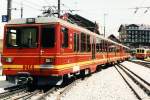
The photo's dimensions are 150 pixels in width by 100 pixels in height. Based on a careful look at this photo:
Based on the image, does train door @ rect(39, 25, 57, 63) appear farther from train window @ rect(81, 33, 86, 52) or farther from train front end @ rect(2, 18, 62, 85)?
train window @ rect(81, 33, 86, 52)

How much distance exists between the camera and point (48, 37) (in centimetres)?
1393

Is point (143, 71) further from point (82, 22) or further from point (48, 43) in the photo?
point (82, 22)

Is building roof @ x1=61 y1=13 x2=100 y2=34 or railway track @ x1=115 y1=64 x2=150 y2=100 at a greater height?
building roof @ x1=61 y1=13 x2=100 y2=34

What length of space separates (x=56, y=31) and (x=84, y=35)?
493 centimetres

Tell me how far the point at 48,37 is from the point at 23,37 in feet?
3.27

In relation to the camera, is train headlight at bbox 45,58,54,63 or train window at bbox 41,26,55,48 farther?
train window at bbox 41,26,55,48

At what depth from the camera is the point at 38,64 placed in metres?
13.8

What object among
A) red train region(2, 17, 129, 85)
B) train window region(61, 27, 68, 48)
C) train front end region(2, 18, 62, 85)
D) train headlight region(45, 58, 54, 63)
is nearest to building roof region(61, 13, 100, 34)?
train window region(61, 27, 68, 48)

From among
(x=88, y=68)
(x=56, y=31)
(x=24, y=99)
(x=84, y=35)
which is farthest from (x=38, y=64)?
(x=88, y=68)

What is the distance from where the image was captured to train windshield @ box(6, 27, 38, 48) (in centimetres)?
1405

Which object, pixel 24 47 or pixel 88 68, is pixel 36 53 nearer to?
pixel 24 47

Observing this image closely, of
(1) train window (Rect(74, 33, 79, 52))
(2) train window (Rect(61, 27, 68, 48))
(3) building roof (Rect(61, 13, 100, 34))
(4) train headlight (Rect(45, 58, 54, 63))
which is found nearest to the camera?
(4) train headlight (Rect(45, 58, 54, 63))

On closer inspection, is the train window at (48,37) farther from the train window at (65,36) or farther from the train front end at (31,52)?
the train window at (65,36)

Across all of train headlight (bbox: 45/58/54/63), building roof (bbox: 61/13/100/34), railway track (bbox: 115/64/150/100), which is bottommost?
railway track (bbox: 115/64/150/100)
